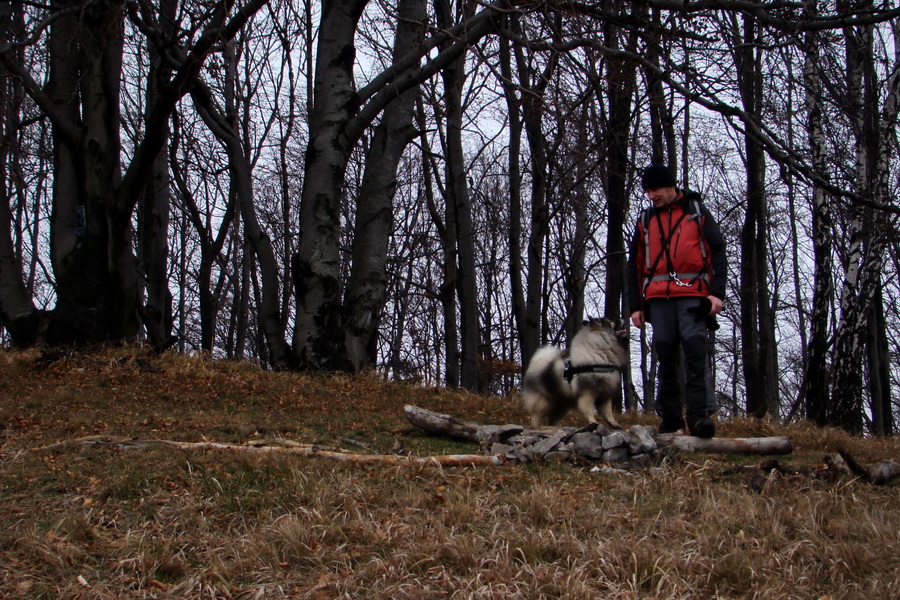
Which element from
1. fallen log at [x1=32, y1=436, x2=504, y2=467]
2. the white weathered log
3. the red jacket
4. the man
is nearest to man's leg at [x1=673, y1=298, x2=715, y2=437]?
the man

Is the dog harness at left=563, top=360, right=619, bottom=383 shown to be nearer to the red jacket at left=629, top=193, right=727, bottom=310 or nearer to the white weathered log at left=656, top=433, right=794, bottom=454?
the red jacket at left=629, top=193, right=727, bottom=310

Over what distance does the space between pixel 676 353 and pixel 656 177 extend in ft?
4.79

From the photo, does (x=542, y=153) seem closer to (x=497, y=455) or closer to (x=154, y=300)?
(x=154, y=300)

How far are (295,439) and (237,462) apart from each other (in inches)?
41.5

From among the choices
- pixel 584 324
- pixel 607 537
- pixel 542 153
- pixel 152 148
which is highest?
pixel 542 153

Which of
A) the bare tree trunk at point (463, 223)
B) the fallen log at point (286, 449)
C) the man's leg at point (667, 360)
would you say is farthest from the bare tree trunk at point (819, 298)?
the fallen log at point (286, 449)

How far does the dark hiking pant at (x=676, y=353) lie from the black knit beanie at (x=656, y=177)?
0.94 meters

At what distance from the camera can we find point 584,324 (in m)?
7.32

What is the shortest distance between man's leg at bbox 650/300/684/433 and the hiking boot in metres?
0.57

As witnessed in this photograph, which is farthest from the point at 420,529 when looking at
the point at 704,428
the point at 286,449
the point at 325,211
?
the point at 325,211

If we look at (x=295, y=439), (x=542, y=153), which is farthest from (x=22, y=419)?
(x=542, y=153)

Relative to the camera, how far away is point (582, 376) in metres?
7.02

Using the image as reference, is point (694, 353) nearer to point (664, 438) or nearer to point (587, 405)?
point (664, 438)

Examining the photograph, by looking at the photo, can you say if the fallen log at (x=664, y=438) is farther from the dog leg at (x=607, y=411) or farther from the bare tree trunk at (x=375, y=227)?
the bare tree trunk at (x=375, y=227)
